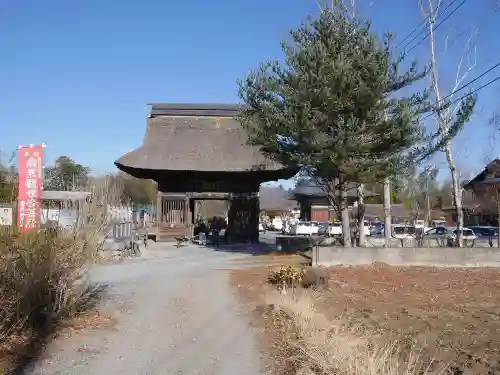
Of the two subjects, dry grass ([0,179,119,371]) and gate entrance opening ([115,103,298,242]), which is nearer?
dry grass ([0,179,119,371])

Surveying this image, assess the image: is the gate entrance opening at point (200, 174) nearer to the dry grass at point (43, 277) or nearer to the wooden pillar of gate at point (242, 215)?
the wooden pillar of gate at point (242, 215)

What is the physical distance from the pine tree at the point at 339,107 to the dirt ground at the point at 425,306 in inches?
144

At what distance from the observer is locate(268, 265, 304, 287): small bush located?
11924 millimetres

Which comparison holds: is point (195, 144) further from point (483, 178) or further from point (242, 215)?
point (483, 178)

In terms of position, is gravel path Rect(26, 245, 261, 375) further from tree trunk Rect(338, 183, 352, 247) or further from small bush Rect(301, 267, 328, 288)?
tree trunk Rect(338, 183, 352, 247)

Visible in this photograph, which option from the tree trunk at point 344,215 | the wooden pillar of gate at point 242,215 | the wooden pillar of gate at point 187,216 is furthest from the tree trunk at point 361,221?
the wooden pillar of gate at point 187,216

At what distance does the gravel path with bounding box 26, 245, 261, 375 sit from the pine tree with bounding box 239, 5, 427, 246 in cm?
591

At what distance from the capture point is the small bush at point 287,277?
1192 cm

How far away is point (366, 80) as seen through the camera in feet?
55.1

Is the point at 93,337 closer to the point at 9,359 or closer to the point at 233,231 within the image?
the point at 9,359

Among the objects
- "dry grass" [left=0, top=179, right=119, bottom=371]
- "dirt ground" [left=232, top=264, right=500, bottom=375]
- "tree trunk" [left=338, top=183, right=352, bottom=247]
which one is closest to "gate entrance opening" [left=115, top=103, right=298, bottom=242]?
"tree trunk" [left=338, top=183, right=352, bottom=247]

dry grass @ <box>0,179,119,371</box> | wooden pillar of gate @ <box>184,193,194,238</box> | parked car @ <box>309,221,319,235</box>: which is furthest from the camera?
parked car @ <box>309,221,319,235</box>

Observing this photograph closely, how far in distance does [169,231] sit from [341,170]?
43.8ft

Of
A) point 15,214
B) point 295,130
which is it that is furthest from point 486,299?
point 15,214
